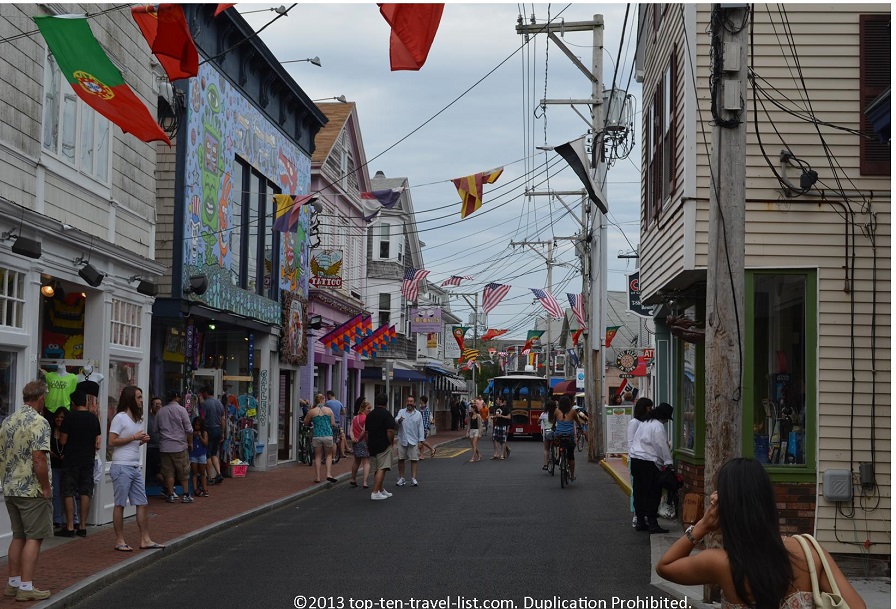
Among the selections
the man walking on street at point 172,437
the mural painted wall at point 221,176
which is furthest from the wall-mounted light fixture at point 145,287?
the mural painted wall at point 221,176

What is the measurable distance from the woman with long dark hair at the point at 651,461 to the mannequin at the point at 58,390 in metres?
7.44

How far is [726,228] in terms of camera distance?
29.6 feet

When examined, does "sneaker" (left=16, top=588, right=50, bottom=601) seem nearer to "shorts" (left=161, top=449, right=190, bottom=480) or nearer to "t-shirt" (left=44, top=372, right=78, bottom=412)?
"t-shirt" (left=44, top=372, right=78, bottom=412)

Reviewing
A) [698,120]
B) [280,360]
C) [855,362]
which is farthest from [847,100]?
[280,360]

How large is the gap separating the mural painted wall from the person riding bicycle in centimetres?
713

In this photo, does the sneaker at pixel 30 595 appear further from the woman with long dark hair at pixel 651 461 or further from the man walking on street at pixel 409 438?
the man walking on street at pixel 409 438

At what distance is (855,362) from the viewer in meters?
11.9

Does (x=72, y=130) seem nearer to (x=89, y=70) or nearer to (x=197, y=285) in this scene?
(x=89, y=70)

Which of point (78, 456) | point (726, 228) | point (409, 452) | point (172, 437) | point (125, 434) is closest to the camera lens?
point (726, 228)

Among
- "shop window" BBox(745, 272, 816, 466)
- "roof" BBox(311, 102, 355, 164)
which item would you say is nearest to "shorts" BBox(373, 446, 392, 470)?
"shop window" BBox(745, 272, 816, 466)

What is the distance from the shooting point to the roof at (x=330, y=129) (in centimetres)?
3394

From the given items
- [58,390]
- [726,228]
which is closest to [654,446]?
[726,228]

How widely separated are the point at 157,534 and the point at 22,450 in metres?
4.54

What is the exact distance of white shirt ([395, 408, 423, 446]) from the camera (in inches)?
870
